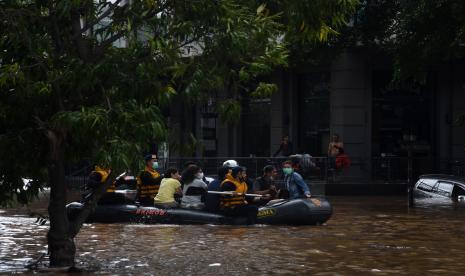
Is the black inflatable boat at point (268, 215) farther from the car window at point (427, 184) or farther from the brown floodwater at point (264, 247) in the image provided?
the car window at point (427, 184)

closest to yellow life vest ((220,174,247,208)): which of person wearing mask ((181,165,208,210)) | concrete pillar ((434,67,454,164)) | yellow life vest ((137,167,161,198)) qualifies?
person wearing mask ((181,165,208,210))

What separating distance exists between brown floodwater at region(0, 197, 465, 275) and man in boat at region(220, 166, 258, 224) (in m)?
0.51

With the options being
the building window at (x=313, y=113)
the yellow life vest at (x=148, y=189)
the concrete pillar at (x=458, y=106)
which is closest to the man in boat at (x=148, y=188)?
the yellow life vest at (x=148, y=189)

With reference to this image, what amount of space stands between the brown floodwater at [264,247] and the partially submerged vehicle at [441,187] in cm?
299

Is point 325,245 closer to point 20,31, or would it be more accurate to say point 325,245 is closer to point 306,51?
point 20,31

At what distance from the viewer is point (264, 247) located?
16.4 m

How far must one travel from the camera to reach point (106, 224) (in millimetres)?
21109

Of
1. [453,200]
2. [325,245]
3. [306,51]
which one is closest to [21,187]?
[325,245]

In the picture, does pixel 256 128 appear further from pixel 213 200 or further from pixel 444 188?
pixel 213 200

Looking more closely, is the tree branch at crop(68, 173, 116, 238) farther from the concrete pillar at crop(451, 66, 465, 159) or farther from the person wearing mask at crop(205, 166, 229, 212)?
the concrete pillar at crop(451, 66, 465, 159)

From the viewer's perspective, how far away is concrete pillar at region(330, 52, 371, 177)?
116 feet

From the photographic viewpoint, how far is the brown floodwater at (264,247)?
1380 cm

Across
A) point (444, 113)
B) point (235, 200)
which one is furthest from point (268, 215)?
point (444, 113)

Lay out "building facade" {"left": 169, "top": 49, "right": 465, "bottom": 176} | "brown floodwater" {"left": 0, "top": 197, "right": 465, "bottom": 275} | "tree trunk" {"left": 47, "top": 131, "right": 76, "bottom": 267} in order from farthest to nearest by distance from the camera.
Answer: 1. "building facade" {"left": 169, "top": 49, "right": 465, "bottom": 176}
2. "brown floodwater" {"left": 0, "top": 197, "right": 465, "bottom": 275}
3. "tree trunk" {"left": 47, "top": 131, "right": 76, "bottom": 267}
